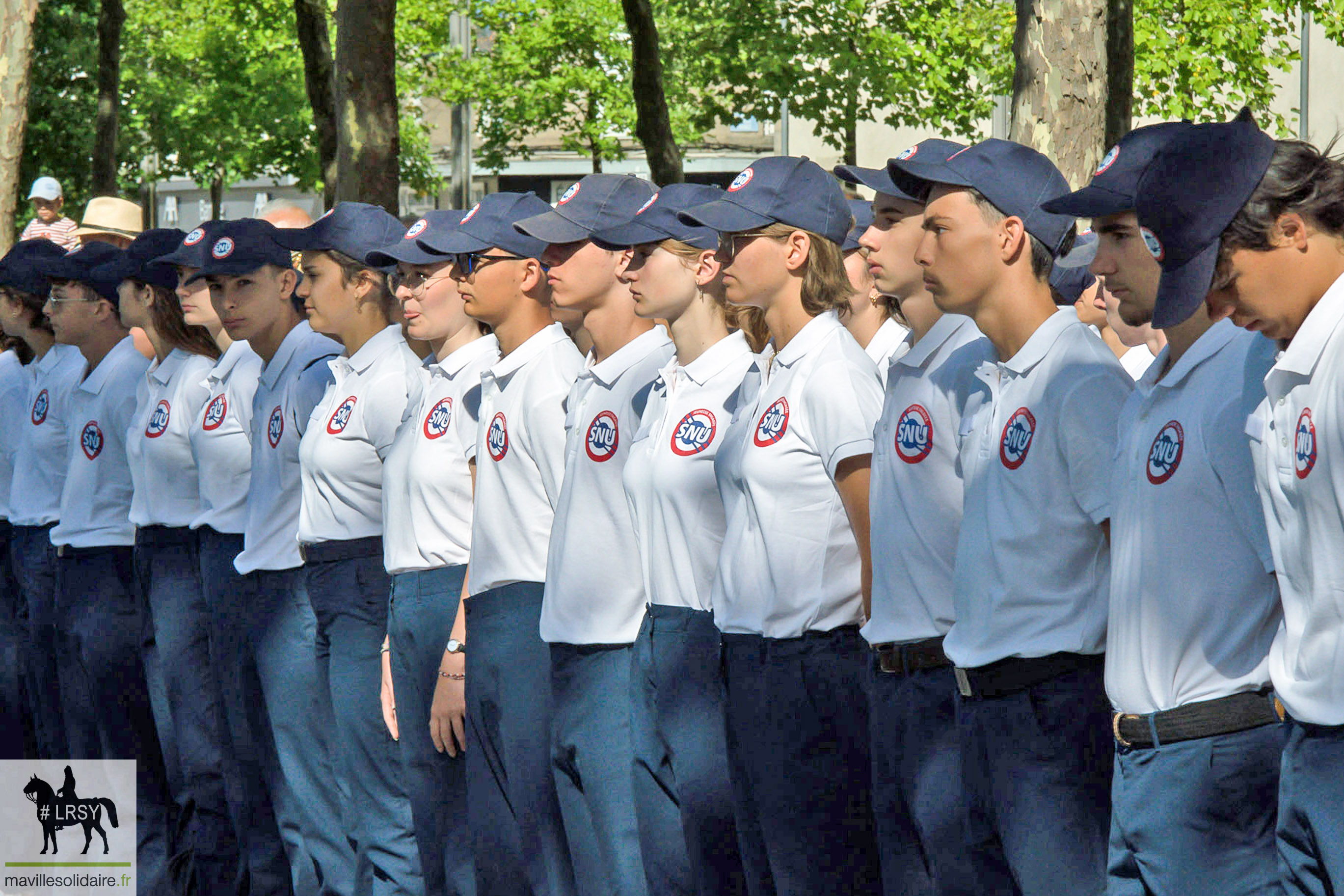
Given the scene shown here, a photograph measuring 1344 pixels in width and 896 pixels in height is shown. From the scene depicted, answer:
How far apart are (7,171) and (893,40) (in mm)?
11169

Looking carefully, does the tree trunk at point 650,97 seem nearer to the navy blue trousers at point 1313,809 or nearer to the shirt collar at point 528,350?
the shirt collar at point 528,350

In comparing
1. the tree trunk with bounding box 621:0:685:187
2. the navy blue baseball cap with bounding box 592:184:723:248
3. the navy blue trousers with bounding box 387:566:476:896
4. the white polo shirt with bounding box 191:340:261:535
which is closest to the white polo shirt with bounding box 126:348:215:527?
the white polo shirt with bounding box 191:340:261:535

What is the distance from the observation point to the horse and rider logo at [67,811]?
26.1 feet

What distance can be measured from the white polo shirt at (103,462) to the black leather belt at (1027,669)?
4859 mm

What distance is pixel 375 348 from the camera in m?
6.37

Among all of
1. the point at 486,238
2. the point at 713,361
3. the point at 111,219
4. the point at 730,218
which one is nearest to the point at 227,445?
the point at 486,238

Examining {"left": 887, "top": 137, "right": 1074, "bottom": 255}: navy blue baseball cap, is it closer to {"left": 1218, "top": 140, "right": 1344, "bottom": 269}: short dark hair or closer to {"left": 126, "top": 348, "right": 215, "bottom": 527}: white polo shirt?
{"left": 1218, "top": 140, "right": 1344, "bottom": 269}: short dark hair

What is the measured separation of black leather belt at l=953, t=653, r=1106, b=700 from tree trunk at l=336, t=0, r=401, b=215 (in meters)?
9.08

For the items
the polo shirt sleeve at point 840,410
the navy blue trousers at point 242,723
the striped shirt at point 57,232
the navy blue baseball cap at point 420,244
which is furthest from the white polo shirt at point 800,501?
the striped shirt at point 57,232

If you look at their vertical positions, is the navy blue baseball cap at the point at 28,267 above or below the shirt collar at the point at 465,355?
above

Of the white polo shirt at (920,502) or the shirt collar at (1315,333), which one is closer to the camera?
the shirt collar at (1315,333)

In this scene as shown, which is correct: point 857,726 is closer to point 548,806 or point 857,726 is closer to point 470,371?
point 548,806

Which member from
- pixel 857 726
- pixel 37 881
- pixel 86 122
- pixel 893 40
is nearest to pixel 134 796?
pixel 37 881

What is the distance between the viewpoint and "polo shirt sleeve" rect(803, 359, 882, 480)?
447cm
